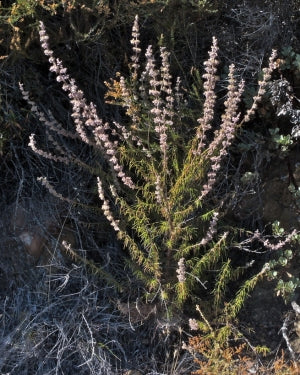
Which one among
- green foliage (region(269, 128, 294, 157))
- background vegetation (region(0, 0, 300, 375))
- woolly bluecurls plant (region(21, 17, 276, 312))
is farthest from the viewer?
green foliage (region(269, 128, 294, 157))

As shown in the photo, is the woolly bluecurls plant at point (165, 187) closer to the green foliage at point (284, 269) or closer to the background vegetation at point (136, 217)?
the background vegetation at point (136, 217)

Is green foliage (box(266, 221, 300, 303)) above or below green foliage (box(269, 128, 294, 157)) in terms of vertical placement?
below

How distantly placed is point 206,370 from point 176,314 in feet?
1.30

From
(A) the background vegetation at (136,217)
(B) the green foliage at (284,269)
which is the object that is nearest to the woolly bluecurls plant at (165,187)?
(A) the background vegetation at (136,217)

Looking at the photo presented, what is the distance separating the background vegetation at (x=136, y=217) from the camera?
8.72 feet

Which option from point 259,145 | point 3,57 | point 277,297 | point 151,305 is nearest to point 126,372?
point 151,305

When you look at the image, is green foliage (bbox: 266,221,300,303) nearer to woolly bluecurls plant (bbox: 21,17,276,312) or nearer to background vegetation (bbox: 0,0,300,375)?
background vegetation (bbox: 0,0,300,375)

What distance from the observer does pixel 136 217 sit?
102 inches

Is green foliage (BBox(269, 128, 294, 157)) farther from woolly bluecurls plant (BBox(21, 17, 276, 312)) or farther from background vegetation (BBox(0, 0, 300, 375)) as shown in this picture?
woolly bluecurls plant (BBox(21, 17, 276, 312))

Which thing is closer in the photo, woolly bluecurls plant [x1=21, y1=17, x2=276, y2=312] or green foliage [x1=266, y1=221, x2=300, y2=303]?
woolly bluecurls plant [x1=21, y1=17, x2=276, y2=312]

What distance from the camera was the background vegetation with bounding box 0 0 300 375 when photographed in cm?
266

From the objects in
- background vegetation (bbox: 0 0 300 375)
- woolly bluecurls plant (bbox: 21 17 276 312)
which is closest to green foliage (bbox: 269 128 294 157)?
background vegetation (bbox: 0 0 300 375)

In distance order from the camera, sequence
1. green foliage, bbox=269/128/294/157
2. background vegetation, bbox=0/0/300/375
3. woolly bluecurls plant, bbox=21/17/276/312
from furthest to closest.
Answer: green foliage, bbox=269/128/294/157
background vegetation, bbox=0/0/300/375
woolly bluecurls plant, bbox=21/17/276/312

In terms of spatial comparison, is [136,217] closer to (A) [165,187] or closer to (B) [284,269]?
(A) [165,187]
